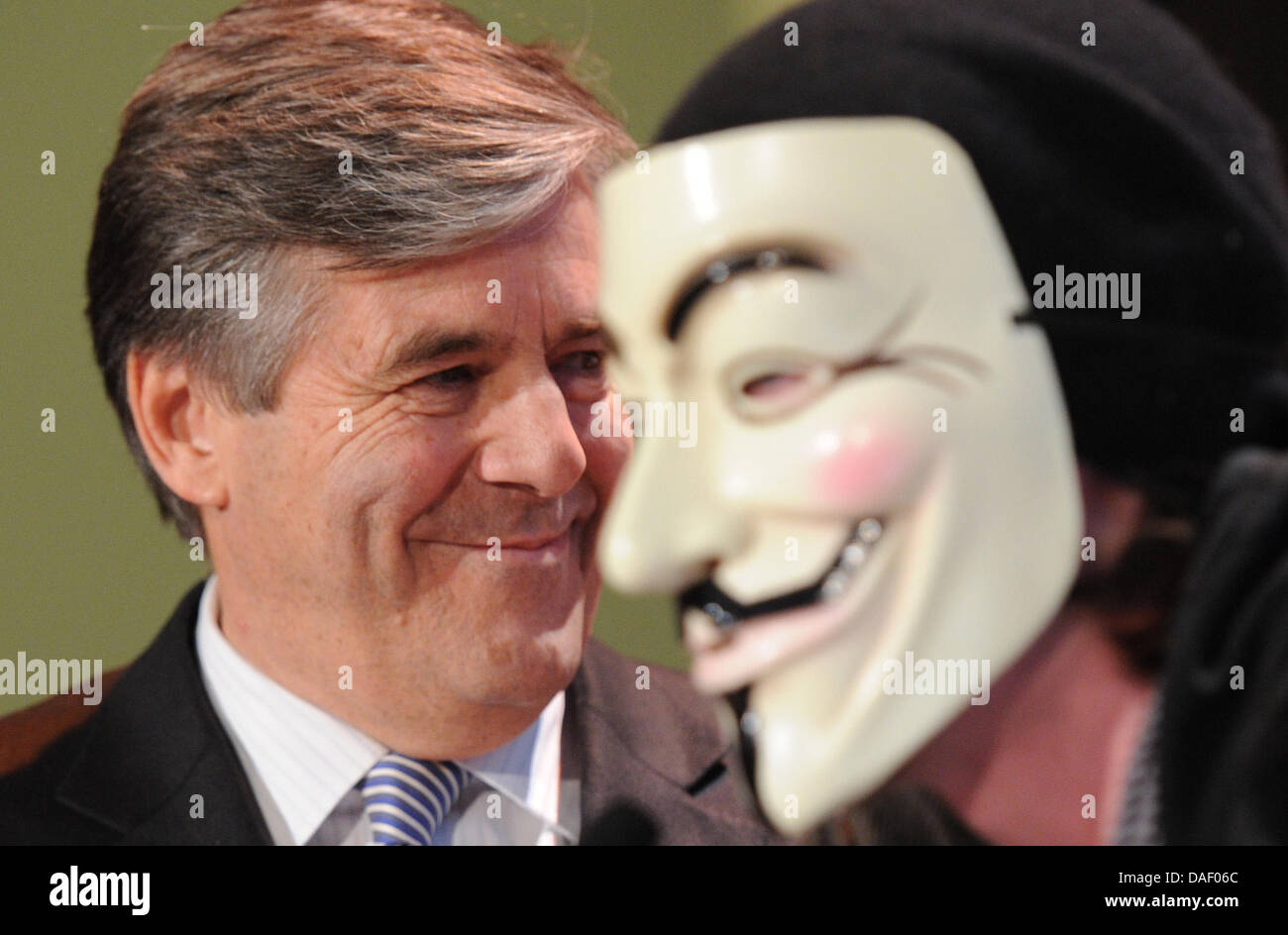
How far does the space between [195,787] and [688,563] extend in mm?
640

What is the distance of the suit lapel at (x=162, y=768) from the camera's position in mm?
1283

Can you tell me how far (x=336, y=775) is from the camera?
1.31 m

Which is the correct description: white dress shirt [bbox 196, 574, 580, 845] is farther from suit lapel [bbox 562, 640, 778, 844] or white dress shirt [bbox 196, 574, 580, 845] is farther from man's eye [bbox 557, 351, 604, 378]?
man's eye [bbox 557, 351, 604, 378]

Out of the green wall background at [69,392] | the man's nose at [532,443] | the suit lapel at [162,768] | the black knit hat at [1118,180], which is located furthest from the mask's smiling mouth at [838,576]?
the suit lapel at [162,768]

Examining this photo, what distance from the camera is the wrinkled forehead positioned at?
2.75ft

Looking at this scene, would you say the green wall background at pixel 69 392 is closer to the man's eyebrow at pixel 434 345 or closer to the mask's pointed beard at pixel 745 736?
the man's eyebrow at pixel 434 345

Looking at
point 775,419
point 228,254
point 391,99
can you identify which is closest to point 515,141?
point 391,99

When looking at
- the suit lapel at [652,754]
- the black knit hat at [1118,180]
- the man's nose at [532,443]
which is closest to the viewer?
the black knit hat at [1118,180]

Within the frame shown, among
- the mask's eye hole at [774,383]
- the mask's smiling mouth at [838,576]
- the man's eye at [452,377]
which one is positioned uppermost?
the man's eye at [452,377]

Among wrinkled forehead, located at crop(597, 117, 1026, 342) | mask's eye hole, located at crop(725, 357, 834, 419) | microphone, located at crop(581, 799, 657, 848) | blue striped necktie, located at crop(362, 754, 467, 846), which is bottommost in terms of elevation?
microphone, located at crop(581, 799, 657, 848)

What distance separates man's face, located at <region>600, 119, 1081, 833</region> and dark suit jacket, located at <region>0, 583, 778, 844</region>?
448 millimetres

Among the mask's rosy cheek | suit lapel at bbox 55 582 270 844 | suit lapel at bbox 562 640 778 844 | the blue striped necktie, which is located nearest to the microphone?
suit lapel at bbox 562 640 778 844

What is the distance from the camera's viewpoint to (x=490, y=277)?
1.23 meters

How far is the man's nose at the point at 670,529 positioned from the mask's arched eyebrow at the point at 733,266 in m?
0.08
